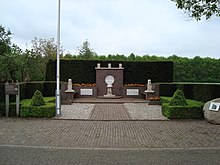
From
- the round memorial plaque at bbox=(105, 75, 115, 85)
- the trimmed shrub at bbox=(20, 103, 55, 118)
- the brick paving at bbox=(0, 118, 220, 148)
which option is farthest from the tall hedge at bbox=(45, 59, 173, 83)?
the brick paving at bbox=(0, 118, 220, 148)

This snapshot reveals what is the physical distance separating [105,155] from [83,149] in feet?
2.43

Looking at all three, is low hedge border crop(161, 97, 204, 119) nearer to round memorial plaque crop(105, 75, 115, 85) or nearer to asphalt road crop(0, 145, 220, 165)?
asphalt road crop(0, 145, 220, 165)

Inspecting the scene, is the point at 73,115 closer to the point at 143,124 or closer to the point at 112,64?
the point at 143,124

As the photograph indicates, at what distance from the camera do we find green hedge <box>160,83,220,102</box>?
13.2 m

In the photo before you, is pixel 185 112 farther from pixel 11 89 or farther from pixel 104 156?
pixel 11 89

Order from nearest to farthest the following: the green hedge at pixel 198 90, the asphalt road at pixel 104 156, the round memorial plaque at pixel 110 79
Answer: the asphalt road at pixel 104 156
the green hedge at pixel 198 90
the round memorial plaque at pixel 110 79

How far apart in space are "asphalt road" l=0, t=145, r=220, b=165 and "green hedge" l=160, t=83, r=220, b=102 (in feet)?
24.2

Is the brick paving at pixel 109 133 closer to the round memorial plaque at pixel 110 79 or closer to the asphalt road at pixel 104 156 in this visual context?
the asphalt road at pixel 104 156

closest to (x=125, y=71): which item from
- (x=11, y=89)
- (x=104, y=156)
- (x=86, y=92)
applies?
(x=86, y=92)

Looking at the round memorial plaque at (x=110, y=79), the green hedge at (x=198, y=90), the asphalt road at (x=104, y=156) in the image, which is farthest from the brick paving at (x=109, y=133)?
the round memorial plaque at (x=110, y=79)

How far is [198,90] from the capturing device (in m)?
15.7

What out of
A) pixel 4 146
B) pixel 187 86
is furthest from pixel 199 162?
pixel 187 86

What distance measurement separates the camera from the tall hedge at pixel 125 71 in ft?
75.7

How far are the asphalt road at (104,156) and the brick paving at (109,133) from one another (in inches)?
→ 17.0
